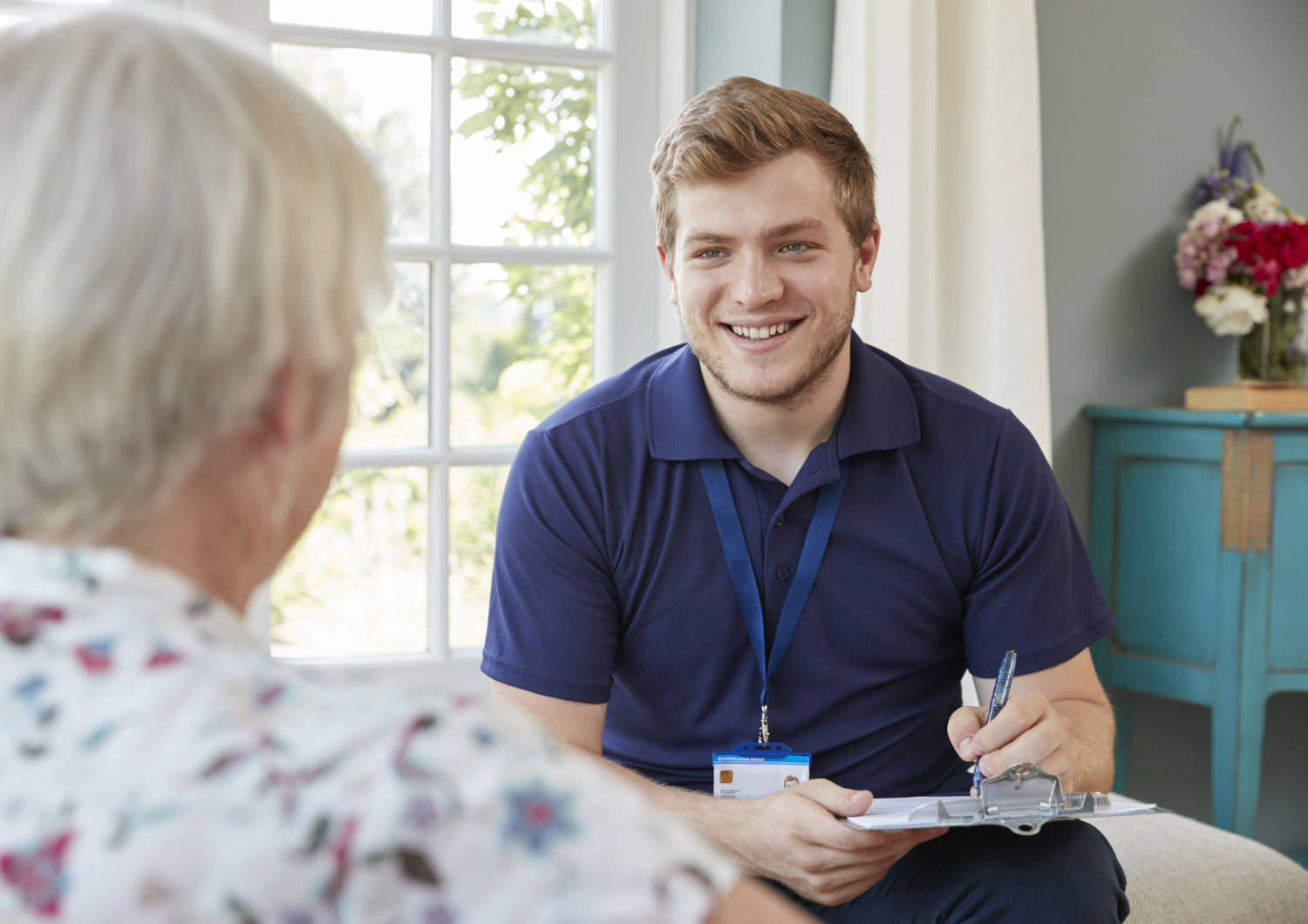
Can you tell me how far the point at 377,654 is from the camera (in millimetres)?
2508

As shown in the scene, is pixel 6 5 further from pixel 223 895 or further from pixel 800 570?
Answer: pixel 223 895

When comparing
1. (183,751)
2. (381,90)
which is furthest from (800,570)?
(381,90)

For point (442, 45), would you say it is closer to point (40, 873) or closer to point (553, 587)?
point (553, 587)

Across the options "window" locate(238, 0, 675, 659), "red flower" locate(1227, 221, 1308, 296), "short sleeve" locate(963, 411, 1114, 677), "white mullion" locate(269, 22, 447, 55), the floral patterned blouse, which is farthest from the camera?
"red flower" locate(1227, 221, 1308, 296)

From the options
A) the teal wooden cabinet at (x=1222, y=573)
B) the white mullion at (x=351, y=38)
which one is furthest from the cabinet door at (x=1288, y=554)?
the white mullion at (x=351, y=38)

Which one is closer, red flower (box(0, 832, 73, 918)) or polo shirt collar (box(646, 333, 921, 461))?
red flower (box(0, 832, 73, 918))

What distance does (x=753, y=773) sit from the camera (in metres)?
1.64

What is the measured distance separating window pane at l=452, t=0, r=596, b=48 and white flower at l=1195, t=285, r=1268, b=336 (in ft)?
4.82

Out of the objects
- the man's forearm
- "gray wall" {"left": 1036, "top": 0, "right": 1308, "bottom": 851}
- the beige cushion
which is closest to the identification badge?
the man's forearm

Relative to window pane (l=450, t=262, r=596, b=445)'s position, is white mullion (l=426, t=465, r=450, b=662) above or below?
below

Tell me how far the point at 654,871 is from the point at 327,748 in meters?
0.17

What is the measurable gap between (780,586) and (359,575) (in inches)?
A: 42.5

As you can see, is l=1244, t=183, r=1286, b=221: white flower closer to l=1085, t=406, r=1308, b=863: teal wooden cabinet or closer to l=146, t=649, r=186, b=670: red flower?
l=1085, t=406, r=1308, b=863: teal wooden cabinet

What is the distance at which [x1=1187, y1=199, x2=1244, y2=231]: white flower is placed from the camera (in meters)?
2.81
